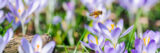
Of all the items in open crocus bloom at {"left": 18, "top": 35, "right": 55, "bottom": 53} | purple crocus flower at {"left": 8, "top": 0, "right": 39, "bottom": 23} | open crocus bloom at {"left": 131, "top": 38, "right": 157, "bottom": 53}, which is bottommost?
open crocus bloom at {"left": 131, "top": 38, "right": 157, "bottom": 53}

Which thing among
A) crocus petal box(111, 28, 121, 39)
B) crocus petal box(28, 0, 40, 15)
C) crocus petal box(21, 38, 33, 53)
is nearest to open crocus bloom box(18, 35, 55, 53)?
crocus petal box(21, 38, 33, 53)

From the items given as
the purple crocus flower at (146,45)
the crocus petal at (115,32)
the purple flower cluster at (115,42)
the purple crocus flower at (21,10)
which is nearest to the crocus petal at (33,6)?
the purple crocus flower at (21,10)

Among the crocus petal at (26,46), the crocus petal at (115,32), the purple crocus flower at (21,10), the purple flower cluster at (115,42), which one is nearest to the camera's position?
the crocus petal at (26,46)

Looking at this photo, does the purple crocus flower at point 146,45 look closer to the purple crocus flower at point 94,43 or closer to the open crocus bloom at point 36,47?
the purple crocus flower at point 94,43

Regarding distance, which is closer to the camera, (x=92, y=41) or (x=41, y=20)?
(x=92, y=41)

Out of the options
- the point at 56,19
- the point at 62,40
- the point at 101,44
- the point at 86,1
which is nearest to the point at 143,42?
the point at 101,44

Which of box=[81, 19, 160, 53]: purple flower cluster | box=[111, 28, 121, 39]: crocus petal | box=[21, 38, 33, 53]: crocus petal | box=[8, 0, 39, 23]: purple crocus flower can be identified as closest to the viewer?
box=[21, 38, 33, 53]: crocus petal

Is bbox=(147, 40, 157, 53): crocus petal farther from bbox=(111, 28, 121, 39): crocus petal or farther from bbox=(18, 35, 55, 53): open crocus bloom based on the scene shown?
bbox=(18, 35, 55, 53): open crocus bloom

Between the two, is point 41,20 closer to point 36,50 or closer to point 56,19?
point 56,19
